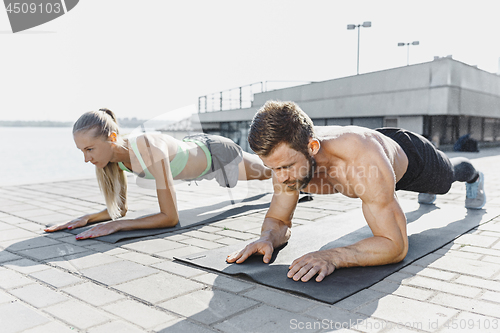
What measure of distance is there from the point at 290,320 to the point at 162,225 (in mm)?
2076

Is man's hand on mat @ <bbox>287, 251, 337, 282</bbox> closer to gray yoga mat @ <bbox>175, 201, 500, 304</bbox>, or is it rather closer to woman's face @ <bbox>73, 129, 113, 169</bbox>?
gray yoga mat @ <bbox>175, 201, 500, 304</bbox>

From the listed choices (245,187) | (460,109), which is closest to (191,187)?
(245,187)

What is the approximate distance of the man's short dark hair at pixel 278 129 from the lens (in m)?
2.24

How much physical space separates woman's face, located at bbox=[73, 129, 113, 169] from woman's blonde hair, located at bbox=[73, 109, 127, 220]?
0.03 m

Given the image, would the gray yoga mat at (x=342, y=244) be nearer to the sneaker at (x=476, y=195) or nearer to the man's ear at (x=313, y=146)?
the sneaker at (x=476, y=195)

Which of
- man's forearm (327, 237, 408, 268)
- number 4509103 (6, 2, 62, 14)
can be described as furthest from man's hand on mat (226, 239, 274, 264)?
number 4509103 (6, 2, 62, 14)

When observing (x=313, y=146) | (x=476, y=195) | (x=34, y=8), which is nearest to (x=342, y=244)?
(x=313, y=146)

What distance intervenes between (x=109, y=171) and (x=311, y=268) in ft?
7.45

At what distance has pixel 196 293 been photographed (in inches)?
85.7

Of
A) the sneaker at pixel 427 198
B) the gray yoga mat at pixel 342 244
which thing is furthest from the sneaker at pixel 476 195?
the sneaker at pixel 427 198

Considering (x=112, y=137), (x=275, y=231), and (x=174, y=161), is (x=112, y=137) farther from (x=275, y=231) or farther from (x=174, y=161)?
(x=275, y=231)

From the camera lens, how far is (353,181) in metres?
2.43

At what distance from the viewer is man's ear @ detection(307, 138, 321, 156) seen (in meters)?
2.37

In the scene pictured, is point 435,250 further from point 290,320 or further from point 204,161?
point 204,161
